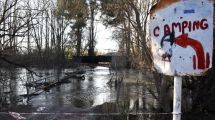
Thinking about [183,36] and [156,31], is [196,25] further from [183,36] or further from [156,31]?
[156,31]

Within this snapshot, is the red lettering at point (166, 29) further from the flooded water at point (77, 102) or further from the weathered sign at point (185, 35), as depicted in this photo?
the flooded water at point (77, 102)

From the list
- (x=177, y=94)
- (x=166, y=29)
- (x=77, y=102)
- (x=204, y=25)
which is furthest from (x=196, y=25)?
(x=77, y=102)

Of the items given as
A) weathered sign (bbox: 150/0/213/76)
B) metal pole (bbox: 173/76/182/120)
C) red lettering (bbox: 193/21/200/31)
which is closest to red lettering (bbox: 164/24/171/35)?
weathered sign (bbox: 150/0/213/76)

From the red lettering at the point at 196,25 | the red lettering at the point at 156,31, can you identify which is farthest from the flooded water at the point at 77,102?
the red lettering at the point at 196,25

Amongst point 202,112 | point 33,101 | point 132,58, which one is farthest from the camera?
point 33,101

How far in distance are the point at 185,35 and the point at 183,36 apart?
19mm

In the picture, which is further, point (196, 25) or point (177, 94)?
point (177, 94)

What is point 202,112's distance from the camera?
50.3ft

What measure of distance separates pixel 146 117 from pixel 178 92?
11.0 meters

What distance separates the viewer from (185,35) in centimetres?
364

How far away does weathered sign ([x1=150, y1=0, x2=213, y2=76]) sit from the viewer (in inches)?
141

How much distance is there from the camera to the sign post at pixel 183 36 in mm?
3590

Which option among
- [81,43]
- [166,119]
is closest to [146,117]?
[166,119]

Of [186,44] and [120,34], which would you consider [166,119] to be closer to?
[120,34]
